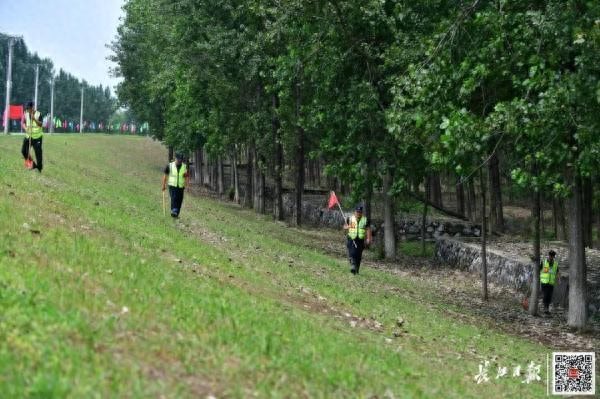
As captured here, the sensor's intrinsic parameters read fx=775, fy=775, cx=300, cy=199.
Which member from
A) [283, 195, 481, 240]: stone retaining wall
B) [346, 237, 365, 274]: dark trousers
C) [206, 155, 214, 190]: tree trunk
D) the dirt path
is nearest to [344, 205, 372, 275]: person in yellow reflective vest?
[346, 237, 365, 274]: dark trousers

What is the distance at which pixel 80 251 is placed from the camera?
1188 centimetres

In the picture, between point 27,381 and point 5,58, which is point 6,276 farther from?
point 5,58

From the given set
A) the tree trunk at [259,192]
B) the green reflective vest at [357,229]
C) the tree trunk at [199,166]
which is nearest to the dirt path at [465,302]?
the green reflective vest at [357,229]

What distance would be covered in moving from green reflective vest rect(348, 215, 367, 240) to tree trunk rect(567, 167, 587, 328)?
5.74 metres

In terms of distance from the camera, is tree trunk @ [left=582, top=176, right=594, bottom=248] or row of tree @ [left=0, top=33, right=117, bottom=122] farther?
row of tree @ [left=0, top=33, right=117, bottom=122]

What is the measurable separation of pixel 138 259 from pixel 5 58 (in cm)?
14392

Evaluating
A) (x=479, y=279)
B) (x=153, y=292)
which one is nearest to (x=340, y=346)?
(x=153, y=292)

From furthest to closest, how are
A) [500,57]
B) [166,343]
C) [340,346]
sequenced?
1. [500,57]
2. [340,346]
3. [166,343]

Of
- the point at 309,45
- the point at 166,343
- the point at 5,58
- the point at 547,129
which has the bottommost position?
the point at 166,343

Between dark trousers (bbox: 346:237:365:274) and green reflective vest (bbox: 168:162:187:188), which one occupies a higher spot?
green reflective vest (bbox: 168:162:187:188)

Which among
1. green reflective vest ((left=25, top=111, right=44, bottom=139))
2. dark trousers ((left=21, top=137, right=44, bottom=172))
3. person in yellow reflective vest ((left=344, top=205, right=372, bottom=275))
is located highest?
green reflective vest ((left=25, top=111, right=44, bottom=139))

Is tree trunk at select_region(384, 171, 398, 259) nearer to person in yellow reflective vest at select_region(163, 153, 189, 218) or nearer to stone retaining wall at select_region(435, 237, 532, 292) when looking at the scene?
stone retaining wall at select_region(435, 237, 532, 292)

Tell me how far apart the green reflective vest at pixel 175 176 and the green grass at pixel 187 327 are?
3.30 m

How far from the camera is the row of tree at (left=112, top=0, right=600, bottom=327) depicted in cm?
1606
